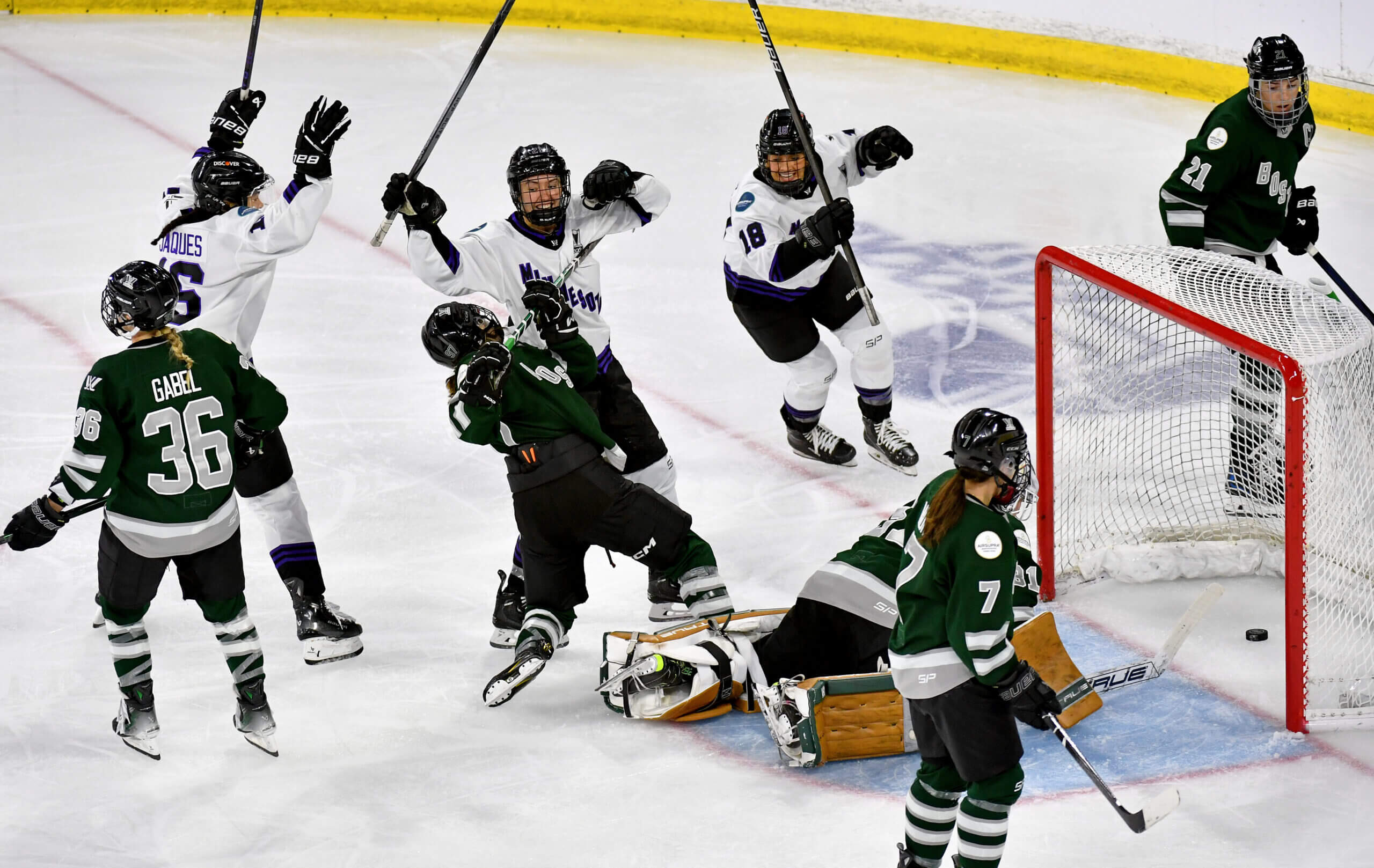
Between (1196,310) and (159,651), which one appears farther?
(159,651)

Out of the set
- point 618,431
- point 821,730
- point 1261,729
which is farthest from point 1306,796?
point 618,431

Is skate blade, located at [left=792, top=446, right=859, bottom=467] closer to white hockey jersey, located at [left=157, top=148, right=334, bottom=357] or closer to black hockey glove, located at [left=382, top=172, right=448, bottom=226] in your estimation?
black hockey glove, located at [left=382, top=172, right=448, bottom=226]

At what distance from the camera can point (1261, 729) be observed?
11.5 ft

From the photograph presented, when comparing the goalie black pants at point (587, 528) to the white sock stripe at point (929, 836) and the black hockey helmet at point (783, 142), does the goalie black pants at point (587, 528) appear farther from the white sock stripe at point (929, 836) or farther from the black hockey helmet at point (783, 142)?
the black hockey helmet at point (783, 142)

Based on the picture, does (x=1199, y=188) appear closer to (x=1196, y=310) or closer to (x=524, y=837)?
(x=1196, y=310)

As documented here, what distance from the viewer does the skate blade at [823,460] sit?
16.3 ft

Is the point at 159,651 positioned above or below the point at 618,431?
below

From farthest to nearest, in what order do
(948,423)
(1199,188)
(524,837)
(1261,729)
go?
(948,423) < (1199,188) < (1261,729) < (524,837)

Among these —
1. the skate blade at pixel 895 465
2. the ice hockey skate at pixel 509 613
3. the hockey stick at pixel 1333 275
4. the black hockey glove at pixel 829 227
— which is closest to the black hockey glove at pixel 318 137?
the ice hockey skate at pixel 509 613

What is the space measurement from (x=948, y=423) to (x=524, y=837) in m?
2.46

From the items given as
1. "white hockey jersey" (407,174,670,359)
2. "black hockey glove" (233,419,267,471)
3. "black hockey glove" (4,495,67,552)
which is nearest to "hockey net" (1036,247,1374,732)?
"white hockey jersey" (407,174,670,359)

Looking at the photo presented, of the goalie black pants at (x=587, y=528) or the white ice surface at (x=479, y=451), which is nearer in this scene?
the white ice surface at (x=479, y=451)

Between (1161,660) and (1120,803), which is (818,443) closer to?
(1161,660)

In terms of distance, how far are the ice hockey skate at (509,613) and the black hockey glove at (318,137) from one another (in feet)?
3.65
